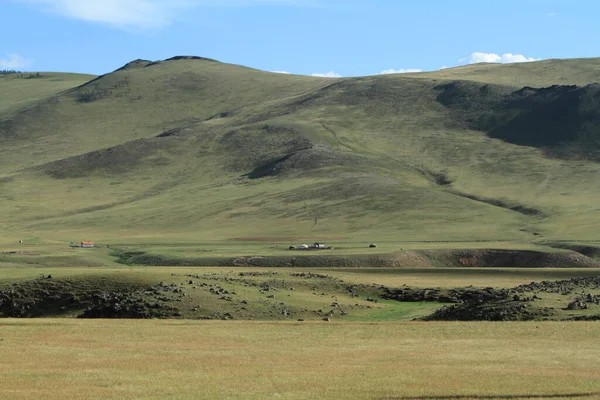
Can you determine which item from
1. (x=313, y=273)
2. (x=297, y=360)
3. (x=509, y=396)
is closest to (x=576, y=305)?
(x=297, y=360)

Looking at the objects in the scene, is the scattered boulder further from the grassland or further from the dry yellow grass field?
the dry yellow grass field

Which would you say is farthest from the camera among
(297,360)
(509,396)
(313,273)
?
(313,273)

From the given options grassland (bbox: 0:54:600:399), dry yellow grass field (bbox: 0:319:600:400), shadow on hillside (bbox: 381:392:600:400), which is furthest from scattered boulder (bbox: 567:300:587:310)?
shadow on hillside (bbox: 381:392:600:400)

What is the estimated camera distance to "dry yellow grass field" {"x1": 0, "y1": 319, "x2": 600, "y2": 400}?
84.3 feet

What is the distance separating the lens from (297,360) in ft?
104

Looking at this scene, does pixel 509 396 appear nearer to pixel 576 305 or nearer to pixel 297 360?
pixel 297 360

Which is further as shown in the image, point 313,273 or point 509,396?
point 313,273

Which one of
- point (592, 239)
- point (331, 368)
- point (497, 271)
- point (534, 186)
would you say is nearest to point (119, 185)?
point (534, 186)

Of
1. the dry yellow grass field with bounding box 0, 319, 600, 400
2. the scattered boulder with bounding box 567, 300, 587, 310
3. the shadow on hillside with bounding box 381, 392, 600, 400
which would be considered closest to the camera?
the shadow on hillside with bounding box 381, 392, 600, 400

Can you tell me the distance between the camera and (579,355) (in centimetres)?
3234

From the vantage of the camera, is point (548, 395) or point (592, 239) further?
point (592, 239)

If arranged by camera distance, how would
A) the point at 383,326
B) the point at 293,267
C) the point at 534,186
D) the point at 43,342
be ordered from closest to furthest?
the point at 43,342 < the point at 383,326 < the point at 293,267 < the point at 534,186

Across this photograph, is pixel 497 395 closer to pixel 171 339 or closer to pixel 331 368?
pixel 331 368

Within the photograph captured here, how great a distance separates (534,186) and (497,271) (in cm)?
9062
